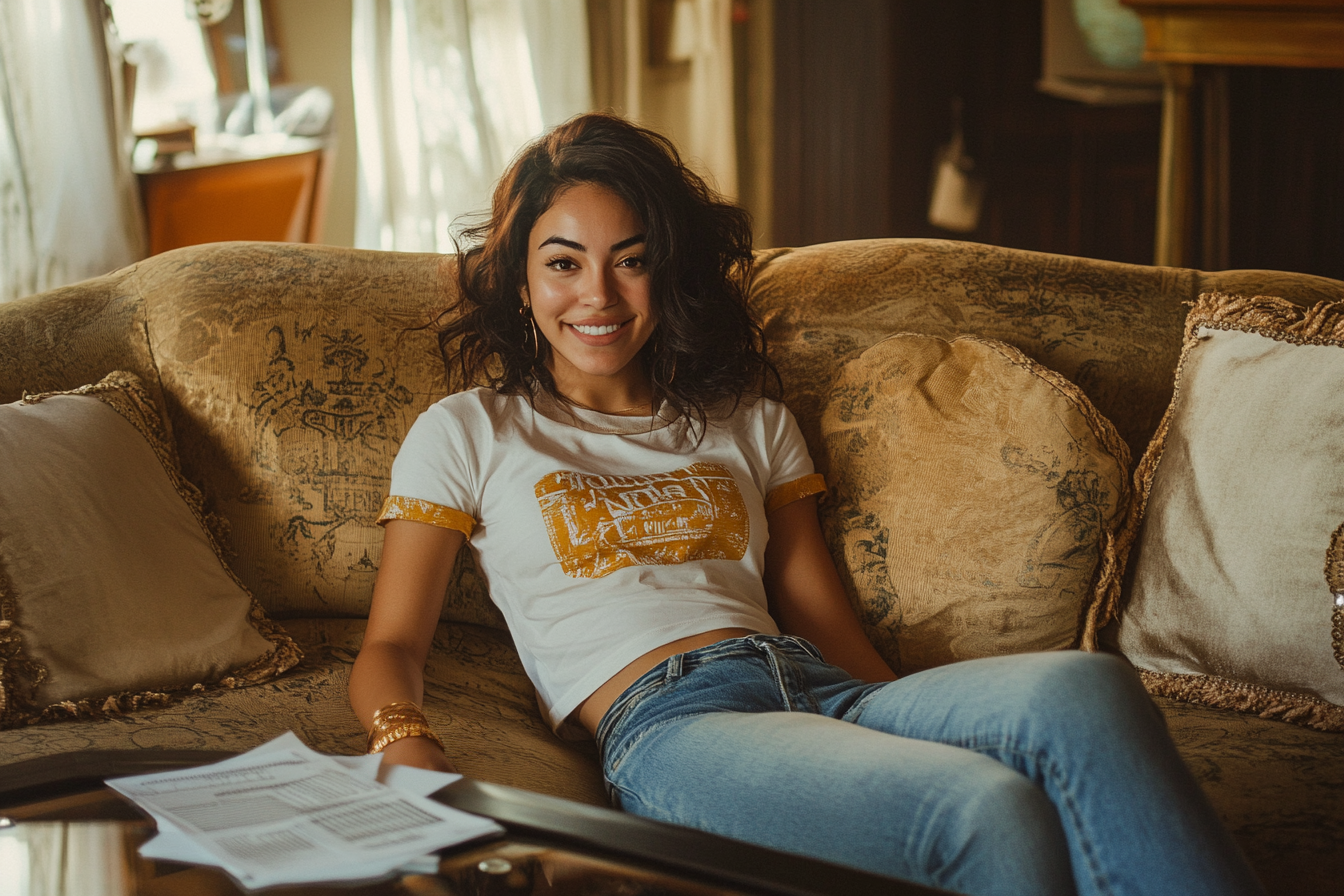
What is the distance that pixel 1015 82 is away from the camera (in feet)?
14.0

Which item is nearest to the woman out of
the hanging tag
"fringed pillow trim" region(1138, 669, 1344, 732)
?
"fringed pillow trim" region(1138, 669, 1344, 732)

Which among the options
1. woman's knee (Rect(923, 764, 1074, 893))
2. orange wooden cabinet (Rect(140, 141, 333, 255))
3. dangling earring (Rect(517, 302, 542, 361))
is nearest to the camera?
woman's knee (Rect(923, 764, 1074, 893))

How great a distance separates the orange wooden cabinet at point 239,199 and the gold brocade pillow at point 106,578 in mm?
1567

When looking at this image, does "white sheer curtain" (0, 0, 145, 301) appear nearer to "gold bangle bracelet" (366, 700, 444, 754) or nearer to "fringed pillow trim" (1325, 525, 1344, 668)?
"gold bangle bracelet" (366, 700, 444, 754)

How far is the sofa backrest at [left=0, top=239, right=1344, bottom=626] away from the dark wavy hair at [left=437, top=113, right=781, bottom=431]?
11 centimetres

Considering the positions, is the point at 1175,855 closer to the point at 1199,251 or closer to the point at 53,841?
the point at 53,841

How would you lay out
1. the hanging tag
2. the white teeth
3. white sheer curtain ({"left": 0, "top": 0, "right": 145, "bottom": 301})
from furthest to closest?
the hanging tag, white sheer curtain ({"left": 0, "top": 0, "right": 145, "bottom": 301}), the white teeth

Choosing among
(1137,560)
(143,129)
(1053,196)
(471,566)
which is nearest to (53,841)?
(471,566)

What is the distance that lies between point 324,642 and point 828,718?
74cm

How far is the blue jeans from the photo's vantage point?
0.85 meters

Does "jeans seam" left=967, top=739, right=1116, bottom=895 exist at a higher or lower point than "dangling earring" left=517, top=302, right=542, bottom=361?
lower

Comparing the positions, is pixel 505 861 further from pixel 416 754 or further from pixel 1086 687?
pixel 1086 687

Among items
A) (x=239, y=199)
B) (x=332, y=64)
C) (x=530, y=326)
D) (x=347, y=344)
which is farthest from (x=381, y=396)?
(x=332, y=64)

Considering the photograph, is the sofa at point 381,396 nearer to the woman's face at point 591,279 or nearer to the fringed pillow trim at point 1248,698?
the fringed pillow trim at point 1248,698
